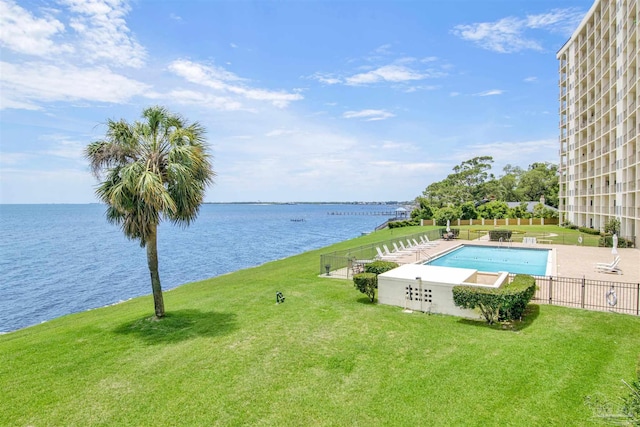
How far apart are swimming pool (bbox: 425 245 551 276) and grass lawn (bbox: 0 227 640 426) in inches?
434

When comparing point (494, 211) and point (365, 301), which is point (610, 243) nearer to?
point (365, 301)

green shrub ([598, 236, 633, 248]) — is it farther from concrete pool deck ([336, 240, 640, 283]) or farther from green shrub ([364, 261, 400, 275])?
green shrub ([364, 261, 400, 275])

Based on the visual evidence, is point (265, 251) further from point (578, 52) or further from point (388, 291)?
point (578, 52)

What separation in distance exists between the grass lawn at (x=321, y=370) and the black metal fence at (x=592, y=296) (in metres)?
0.97

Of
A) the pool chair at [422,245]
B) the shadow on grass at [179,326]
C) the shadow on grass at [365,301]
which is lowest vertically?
the pool chair at [422,245]

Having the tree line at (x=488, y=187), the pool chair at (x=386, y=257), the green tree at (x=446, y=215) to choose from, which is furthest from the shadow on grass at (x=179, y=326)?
the tree line at (x=488, y=187)

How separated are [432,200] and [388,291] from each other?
2533 inches

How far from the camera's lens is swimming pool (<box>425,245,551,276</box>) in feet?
72.4

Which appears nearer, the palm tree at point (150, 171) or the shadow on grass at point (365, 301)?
the palm tree at point (150, 171)

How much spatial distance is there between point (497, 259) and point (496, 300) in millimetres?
17190

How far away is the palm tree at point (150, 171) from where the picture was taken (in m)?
10.2

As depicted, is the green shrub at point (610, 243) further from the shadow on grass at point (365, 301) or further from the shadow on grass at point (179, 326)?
the shadow on grass at point (179, 326)

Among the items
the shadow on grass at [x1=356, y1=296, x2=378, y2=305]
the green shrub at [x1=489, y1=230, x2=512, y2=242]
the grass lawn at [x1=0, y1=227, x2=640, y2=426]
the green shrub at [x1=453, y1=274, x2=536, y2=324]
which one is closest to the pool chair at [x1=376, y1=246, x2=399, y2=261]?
the shadow on grass at [x1=356, y1=296, x2=378, y2=305]

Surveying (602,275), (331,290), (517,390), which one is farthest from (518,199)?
(517,390)
